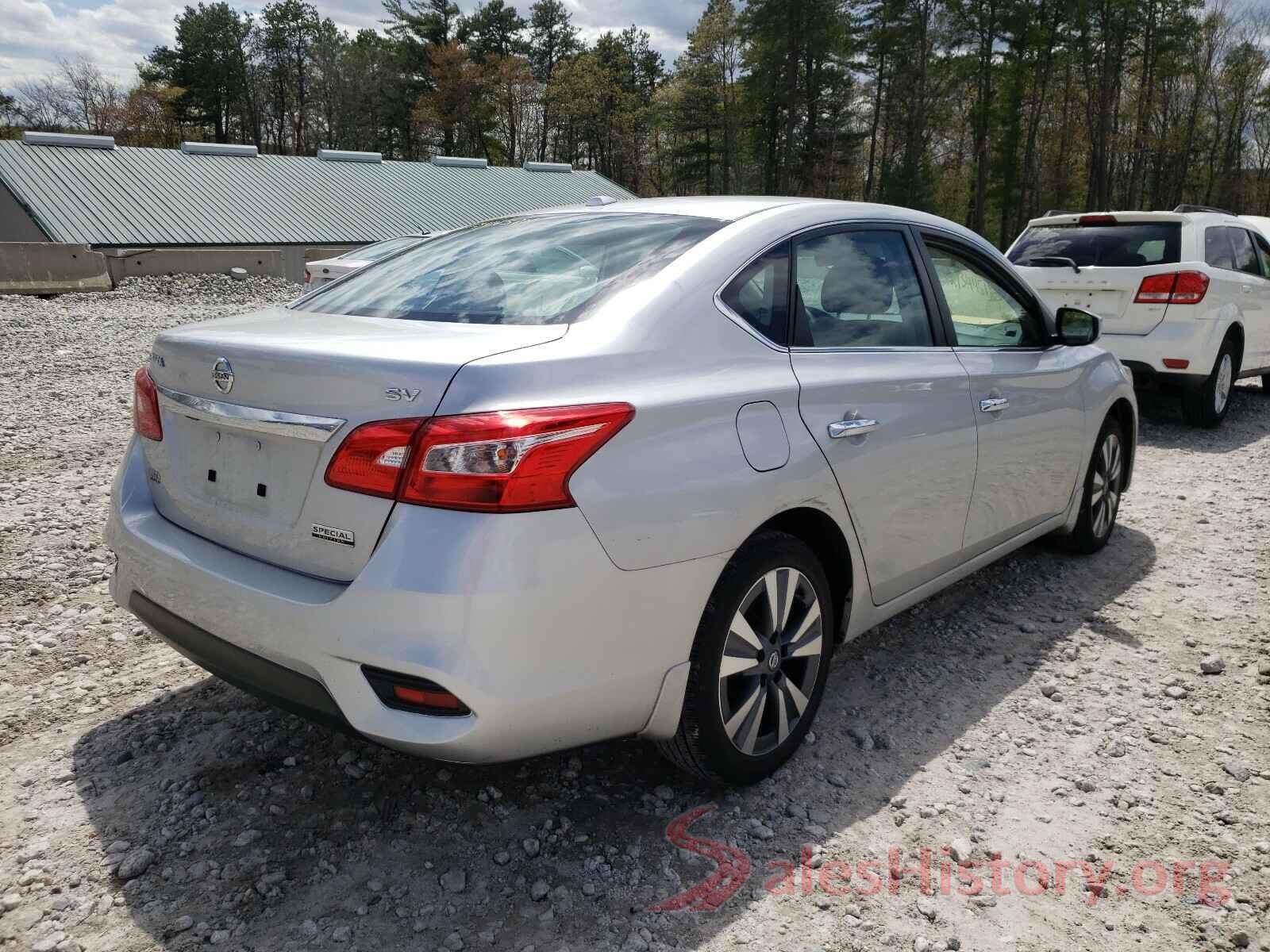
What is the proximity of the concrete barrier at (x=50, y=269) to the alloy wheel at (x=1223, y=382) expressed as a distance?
1650cm

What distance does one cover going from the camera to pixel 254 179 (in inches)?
1315

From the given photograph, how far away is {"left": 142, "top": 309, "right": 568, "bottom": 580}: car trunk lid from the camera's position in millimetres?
2201

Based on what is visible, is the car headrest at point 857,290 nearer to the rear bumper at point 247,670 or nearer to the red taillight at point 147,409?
the rear bumper at point 247,670

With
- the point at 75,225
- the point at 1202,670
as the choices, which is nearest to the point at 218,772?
the point at 1202,670

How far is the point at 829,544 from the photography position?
119 inches

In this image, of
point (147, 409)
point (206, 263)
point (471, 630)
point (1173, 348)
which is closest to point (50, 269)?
point (206, 263)

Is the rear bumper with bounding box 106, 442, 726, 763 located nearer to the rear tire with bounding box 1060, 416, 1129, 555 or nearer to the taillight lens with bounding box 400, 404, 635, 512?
the taillight lens with bounding box 400, 404, 635, 512

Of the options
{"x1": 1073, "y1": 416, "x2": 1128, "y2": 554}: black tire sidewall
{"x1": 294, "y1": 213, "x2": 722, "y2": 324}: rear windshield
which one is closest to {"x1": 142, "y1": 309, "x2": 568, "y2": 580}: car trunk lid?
{"x1": 294, "y1": 213, "x2": 722, "y2": 324}: rear windshield

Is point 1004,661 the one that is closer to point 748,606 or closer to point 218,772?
point 748,606

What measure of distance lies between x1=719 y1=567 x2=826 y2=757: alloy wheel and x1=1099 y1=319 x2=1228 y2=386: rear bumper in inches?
247

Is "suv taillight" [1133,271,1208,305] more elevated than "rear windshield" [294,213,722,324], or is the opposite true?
"suv taillight" [1133,271,1208,305]

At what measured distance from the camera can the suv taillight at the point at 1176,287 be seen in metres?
7.82

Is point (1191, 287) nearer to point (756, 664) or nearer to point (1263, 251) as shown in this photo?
point (1263, 251)

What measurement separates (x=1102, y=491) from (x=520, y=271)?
3527 mm
